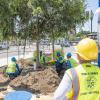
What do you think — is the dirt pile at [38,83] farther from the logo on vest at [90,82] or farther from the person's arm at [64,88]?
the person's arm at [64,88]

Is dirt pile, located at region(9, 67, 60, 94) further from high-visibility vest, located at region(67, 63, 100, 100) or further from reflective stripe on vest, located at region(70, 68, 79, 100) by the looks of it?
reflective stripe on vest, located at region(70, 68, 79, 100)

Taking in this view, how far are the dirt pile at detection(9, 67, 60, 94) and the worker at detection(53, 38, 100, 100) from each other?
34.1 ft

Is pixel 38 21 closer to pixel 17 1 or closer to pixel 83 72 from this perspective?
pixel 17 1

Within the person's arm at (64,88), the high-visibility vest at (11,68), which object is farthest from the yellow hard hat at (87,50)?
the high-visibility vest at (11,68)

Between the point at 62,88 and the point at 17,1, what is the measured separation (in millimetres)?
15544

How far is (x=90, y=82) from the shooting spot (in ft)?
13.6

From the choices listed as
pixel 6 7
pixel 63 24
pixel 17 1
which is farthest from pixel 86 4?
pixel 6 7

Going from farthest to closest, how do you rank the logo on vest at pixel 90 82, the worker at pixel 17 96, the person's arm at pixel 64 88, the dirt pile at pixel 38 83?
1. the dirt pile at pixel 38 83
2. the worker at pixel 17 96
3. the logo on vest at pixel 90 82
4. the person's arm at pixel 64 88

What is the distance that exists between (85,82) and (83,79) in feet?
0.14

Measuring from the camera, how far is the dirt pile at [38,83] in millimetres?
14766

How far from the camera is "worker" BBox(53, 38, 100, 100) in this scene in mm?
3924

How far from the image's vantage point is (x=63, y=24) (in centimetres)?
2028

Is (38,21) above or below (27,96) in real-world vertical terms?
above

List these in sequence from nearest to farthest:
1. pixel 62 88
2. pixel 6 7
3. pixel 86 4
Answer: pixel 62 88, pixel 6 7, pixel 86 4
